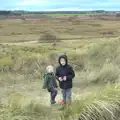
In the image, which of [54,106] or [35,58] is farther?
[35,58]

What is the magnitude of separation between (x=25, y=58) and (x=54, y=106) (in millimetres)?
7775

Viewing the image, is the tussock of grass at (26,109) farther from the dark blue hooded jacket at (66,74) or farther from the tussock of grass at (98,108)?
the dark blue hooded jacket at (66,74)

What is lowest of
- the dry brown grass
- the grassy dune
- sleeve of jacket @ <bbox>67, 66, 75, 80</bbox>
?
the dry brown grass

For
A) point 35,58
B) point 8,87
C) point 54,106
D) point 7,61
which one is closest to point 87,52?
point 35,58

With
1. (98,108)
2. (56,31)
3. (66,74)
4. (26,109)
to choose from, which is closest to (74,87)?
(66,74)

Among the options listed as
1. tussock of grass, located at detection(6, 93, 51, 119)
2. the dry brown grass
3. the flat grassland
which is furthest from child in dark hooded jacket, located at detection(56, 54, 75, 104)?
the dry brown grass

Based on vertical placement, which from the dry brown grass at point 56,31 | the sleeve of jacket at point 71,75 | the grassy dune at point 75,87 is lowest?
the dry brown grass at point 56,31

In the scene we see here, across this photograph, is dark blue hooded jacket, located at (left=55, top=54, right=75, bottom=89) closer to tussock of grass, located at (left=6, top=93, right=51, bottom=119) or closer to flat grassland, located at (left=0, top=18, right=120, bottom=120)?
flat grassland, located at (left=0, top=18, right=120, bottom=120)

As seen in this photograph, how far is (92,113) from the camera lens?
8.28 metres

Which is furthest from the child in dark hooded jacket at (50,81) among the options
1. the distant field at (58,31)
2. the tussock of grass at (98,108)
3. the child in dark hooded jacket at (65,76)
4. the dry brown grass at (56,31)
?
the dry brown grass at (56,31)

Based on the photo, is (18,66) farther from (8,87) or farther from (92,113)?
(92,113)

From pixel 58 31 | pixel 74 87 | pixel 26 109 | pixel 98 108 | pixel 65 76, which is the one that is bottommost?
pixel 58 31

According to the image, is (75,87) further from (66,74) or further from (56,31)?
(56,31)

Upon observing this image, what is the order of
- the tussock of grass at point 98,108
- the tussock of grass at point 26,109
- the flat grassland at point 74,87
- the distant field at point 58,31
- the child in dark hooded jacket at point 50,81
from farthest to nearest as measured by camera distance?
1. the distant field at point 58,31
2. the child in dark hooded jacket at point 50,81
3. the tussock of grass at point 26,109
4. the flat grassland at point 74,87
5. the tussock of grass at point 98,108
